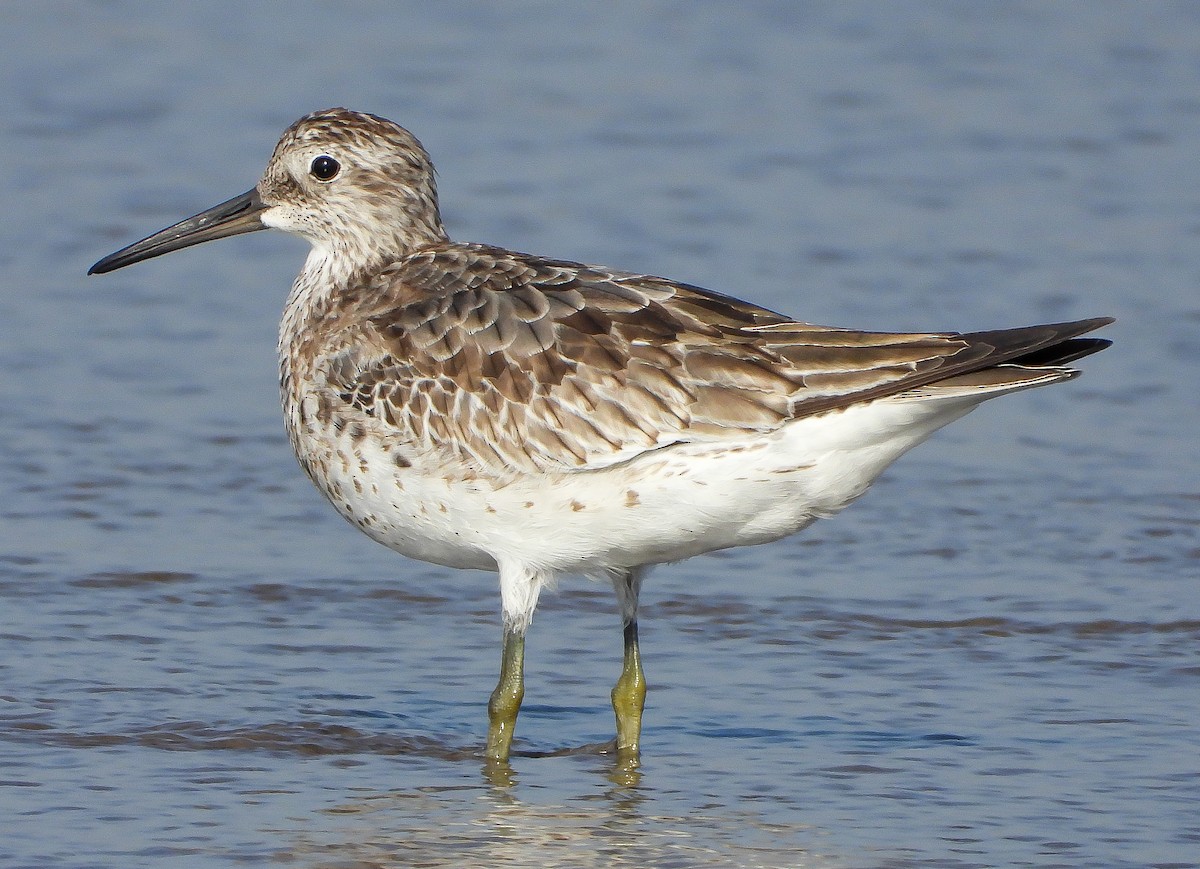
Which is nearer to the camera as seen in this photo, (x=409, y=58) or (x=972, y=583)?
(x=972, y=583)

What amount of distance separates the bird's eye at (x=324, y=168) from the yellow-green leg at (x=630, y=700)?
233 centimetres

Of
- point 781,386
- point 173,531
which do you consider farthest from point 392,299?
point 173,531

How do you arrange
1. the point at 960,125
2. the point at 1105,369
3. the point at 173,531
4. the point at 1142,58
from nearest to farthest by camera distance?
the point at 173,531, the point at 1105,369, the point at 960,125, the point at 1142,58

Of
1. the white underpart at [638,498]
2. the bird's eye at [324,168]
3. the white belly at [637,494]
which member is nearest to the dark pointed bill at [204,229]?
the bird's eye at [324,168]

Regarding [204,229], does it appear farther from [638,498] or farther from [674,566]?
[674,566]

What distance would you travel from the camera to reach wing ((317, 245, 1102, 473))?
815 cm

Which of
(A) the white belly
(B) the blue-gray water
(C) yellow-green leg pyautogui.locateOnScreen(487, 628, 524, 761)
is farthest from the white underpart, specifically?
(B) the blue-gray water

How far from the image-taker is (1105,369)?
1336cm

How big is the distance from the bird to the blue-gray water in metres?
0.92

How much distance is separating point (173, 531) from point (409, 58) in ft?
27.0

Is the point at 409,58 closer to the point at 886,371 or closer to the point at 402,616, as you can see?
the point at 402,616

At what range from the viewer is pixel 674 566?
1115 centimetres

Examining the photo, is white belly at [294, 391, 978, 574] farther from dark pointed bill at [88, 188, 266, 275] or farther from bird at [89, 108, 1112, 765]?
dark pointed bill at [88, 188, 266, 275]

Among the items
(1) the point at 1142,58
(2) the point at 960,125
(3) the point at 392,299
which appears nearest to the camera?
(3) the point at 392,299
